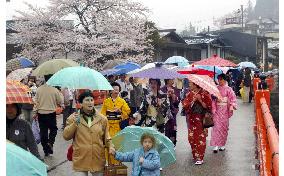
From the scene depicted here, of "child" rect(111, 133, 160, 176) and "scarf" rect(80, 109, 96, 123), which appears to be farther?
"scarf" rect(80, 109, 96, 123)

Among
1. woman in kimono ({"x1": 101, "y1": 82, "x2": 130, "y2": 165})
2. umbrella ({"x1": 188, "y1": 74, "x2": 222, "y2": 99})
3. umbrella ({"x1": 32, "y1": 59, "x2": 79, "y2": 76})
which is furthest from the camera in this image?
umbrella ({"x1": 32, "y1": 59, "x2": 79, "y2": 76})

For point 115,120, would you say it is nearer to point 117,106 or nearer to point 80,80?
point 117,106

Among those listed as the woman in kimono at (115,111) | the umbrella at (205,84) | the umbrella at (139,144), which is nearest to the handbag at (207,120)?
the umbrella at (205,84)

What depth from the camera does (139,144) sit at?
5.46 meters

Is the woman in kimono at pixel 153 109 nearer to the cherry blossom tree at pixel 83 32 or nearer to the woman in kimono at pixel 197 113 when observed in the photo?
the woman in kimono at pixel 197 113

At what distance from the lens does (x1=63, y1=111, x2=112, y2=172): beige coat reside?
16.9 feet

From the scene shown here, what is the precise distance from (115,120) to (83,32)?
1803cm

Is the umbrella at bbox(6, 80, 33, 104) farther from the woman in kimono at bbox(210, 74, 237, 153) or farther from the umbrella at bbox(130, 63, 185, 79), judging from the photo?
the woman in kimono at bbox(210, 74, 237, 153)

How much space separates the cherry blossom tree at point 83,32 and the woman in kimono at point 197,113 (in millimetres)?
16096

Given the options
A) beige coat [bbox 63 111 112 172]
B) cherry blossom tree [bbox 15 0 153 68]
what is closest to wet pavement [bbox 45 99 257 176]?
beige coat [bbox 63 111 112 172]

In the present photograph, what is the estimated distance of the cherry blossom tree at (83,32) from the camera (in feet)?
78.4

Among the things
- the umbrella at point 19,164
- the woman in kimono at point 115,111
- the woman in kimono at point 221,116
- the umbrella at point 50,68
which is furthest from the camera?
the woman in kimono at point 221,116

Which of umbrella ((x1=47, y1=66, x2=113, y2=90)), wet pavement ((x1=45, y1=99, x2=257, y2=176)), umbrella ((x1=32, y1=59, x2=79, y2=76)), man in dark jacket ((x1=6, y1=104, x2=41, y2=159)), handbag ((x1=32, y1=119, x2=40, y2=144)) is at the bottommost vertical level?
wet pavement ((x1=45, y1=99, x2=257, y2=176))

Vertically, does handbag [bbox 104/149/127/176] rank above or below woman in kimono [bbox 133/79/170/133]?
below
